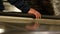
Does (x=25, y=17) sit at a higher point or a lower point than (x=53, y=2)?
lower

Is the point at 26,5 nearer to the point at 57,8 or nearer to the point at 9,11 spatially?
the point at 9,11

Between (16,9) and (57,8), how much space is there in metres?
0.35

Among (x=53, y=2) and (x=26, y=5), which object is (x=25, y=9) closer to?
(x=26, y=5)

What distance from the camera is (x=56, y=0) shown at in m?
1.10

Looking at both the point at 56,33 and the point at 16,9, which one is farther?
the point at 16,9

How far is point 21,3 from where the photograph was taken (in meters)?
1.02

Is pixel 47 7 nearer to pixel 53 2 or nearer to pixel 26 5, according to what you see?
pixel 53 2

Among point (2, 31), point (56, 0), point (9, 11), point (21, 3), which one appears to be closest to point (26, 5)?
point (21, 3)

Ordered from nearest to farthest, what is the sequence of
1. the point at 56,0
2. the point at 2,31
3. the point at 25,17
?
1. the point at 2,31
2. the point at 25,17
3. the point at 56,0

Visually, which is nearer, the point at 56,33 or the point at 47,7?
Answer: the point at 56,33

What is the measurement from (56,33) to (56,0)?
1.68 ft

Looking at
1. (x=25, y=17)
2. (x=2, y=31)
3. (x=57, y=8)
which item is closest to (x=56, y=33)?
(x=2, y=31)

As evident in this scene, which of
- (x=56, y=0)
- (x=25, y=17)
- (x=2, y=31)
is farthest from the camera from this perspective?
(x=56, y=0)

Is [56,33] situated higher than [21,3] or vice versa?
[21,3]
